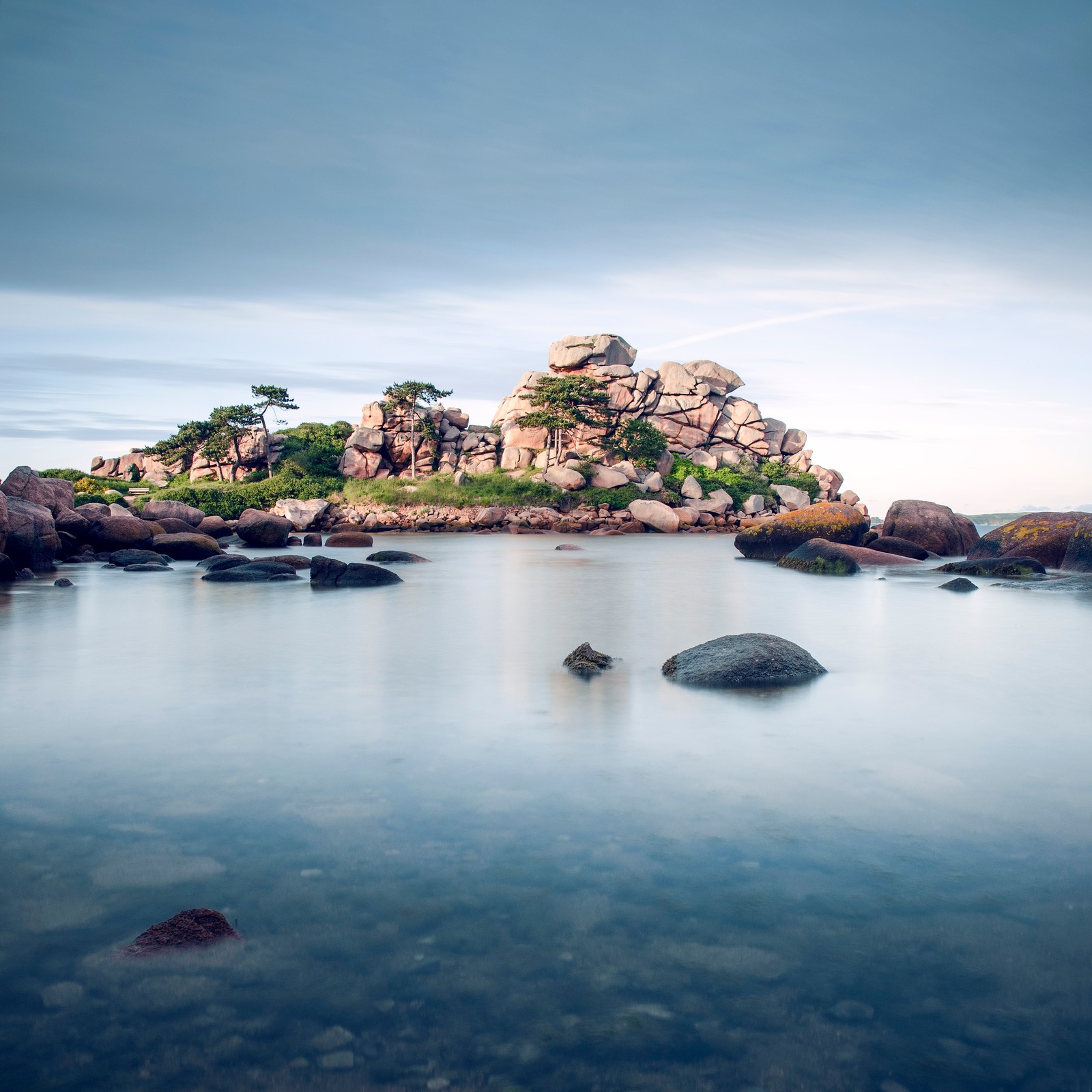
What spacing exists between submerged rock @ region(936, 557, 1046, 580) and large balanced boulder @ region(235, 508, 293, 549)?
74.4 feet

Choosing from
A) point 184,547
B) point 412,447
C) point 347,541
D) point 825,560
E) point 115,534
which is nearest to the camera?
point 825,560

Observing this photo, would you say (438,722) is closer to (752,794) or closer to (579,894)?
(752,794)

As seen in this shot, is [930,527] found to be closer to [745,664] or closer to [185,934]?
[745,664]

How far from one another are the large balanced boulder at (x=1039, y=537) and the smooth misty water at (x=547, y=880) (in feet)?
42.5

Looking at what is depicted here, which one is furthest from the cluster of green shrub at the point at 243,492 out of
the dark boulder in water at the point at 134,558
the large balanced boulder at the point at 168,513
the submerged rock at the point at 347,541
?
the dark boulder in water at the point at 134,558

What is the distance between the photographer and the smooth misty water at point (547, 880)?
97.6 inches

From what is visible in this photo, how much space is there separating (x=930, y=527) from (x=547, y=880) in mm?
23621

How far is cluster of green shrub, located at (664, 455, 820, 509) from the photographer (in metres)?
60.2

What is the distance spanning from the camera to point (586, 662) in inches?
328

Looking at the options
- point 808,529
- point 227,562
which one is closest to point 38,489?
point 227,562

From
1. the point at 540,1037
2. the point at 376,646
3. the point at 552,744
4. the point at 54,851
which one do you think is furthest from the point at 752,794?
the point at 376,646

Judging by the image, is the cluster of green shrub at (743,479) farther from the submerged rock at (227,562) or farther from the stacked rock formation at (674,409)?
the submerged rock at (227,562)

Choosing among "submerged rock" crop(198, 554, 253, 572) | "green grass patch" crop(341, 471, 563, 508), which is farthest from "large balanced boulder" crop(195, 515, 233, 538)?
"green grass patch" crop(341, 471, 563, 508)

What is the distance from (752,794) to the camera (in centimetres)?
459
